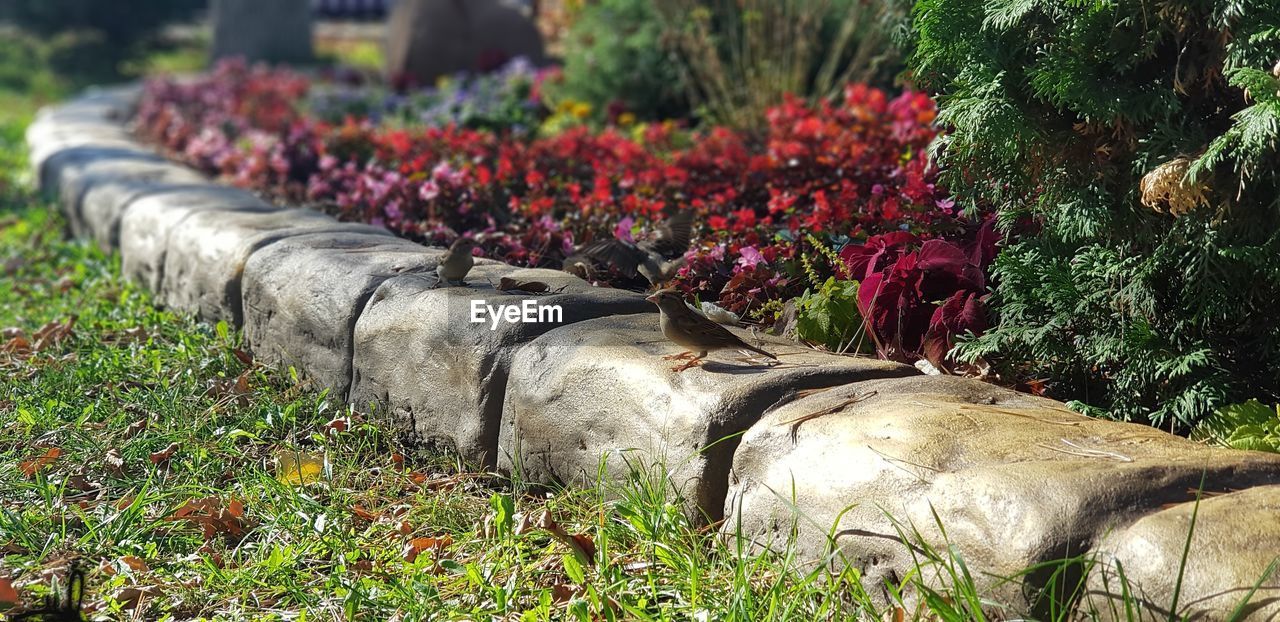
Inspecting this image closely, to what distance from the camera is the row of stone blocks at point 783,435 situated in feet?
6.55

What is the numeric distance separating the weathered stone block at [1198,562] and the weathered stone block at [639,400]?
85 cm

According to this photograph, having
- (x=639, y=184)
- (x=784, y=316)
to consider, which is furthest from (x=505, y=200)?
(x=784, y=316)

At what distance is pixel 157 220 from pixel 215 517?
2.57 m

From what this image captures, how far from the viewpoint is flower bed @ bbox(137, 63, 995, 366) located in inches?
122

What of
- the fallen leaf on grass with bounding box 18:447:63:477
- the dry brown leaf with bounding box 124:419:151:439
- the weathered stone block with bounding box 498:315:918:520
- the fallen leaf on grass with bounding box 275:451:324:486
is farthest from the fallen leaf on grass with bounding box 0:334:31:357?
the weathered stone block with bounding box 498:315:918:520

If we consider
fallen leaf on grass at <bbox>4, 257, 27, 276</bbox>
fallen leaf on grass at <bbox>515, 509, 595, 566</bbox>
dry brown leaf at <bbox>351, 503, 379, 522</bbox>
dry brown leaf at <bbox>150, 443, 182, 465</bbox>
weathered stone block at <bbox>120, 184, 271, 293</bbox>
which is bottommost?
fallen leaf on grass at <bbox>4, 257, 27, 276</bbox>

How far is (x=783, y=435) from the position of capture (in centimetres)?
246

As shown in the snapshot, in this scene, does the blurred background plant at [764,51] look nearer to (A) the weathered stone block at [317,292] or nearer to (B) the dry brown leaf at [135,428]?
(A) the weathered stone block at [317,292]

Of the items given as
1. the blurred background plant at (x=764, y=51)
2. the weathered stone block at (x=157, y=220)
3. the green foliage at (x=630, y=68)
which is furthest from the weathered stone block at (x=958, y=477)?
the green foliage at (x=630, y=68)

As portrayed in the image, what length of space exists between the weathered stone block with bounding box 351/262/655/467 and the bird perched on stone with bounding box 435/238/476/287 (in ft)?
0.15

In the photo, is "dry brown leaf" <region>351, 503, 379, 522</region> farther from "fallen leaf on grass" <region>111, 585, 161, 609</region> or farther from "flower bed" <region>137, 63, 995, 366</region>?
"flower bed" <region>137, 63, 995, 366</region>

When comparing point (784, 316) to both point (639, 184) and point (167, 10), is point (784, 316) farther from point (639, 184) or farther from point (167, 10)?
point (167, 10)

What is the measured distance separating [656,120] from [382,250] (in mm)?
4314

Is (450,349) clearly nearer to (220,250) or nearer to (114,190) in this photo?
(220,250)
